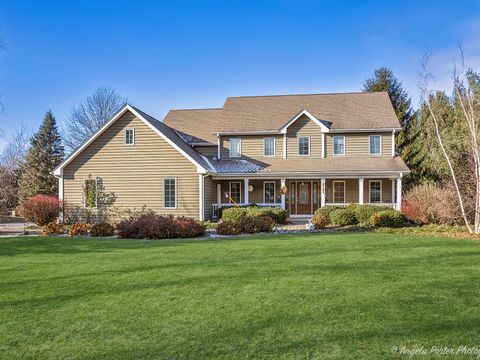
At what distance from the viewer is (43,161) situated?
40406 millimetres

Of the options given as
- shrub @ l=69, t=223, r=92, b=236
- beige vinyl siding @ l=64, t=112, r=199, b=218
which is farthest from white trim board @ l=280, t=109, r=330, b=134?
shrub @ l=69, t=223, r=92, b=236

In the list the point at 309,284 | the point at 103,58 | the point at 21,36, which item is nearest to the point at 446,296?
the point at 309,284

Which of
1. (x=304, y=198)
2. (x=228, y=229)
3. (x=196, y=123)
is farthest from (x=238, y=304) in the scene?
(x=196, y=123)

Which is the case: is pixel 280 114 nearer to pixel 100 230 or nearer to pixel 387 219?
pixel 387 219

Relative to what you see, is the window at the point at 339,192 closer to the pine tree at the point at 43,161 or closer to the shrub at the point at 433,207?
the shrub at the point at 433,207

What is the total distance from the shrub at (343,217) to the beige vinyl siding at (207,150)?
397 inches

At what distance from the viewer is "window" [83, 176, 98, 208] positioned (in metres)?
21.9

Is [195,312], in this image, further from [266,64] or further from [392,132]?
[392,132]

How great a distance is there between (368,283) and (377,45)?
14313 millimetres

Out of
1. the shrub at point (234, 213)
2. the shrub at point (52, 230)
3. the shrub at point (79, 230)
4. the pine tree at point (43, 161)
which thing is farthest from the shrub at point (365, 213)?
the pine tree at point (43, 161)

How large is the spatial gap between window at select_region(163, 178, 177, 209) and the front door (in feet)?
25.7

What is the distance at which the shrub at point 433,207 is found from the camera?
17.1m

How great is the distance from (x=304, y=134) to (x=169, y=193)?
9001 mm

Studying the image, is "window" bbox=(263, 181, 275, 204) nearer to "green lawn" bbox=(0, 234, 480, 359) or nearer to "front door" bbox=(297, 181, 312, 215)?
"front door" bbox=(297, 181, 312, 215)
